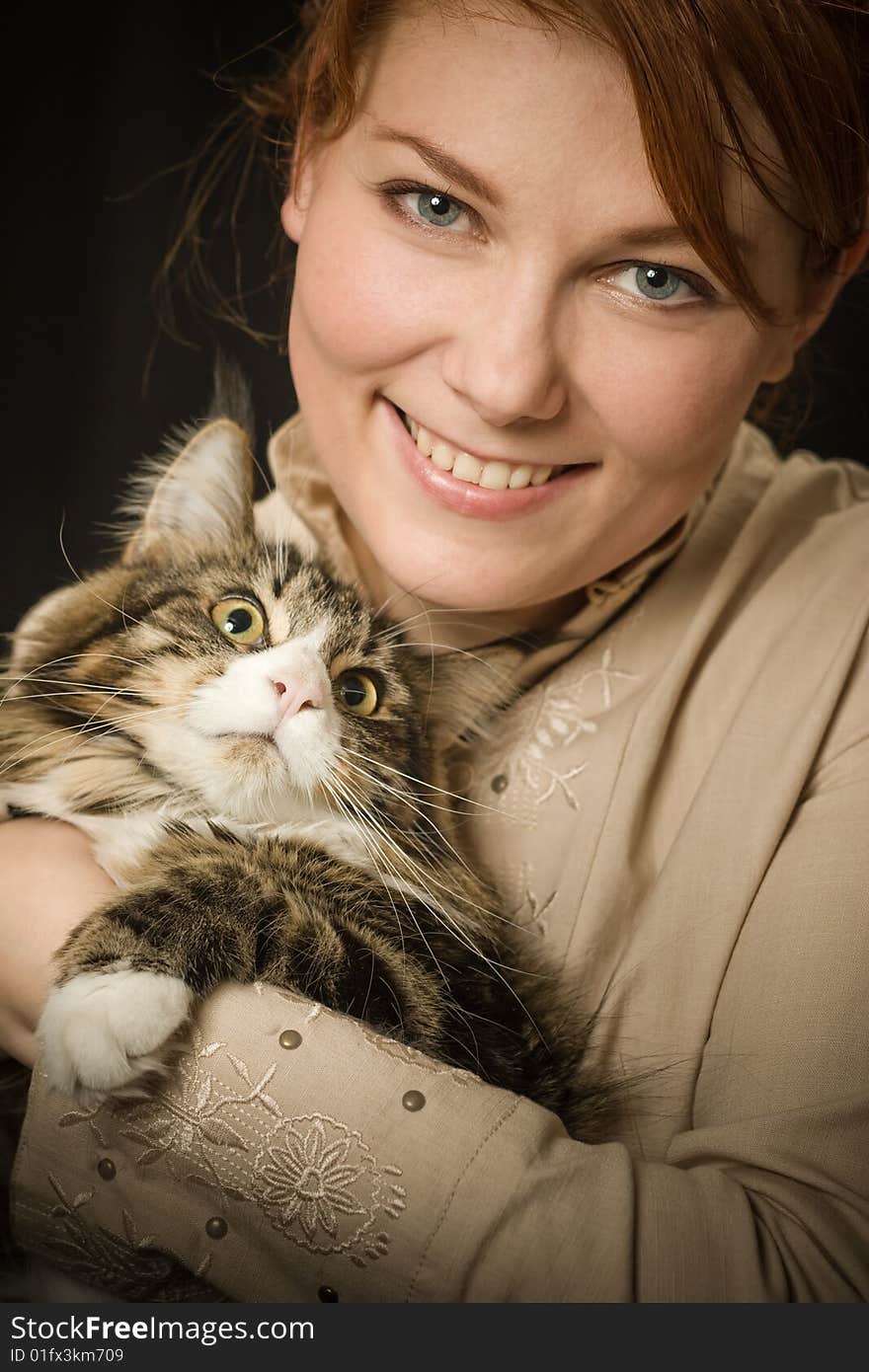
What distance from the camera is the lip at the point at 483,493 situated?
43.7 inches

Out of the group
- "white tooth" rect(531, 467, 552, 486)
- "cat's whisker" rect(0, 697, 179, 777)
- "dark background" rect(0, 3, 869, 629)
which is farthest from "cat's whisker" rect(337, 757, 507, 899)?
"dark background" rect(0, 3, 869, 629)

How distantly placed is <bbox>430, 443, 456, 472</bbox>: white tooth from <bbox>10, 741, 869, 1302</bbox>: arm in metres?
0.54

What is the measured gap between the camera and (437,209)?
102 centimetres

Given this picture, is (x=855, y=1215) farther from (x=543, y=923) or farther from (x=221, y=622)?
(x=221, y=622)

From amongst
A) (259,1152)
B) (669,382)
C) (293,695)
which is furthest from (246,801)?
(669,382)

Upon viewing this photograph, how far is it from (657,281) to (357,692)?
20.2 inches

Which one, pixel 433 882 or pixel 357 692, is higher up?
pixel 357 692

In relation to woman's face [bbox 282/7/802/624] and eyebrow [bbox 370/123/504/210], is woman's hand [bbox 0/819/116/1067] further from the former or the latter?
eyebrow [bbox 370/123/504/210]

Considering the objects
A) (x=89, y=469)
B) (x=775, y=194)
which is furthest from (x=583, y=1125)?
(x=89, y=469)

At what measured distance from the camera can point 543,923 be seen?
3.89 feet

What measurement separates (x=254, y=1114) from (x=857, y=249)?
1.02 meters

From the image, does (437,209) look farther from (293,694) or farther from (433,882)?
(433,882)

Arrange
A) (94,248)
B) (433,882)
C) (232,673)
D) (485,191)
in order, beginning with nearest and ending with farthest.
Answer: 1. (485,191)
2. (232,673)
3. (433,882)
4. (94,248)

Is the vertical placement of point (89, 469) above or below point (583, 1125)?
above
